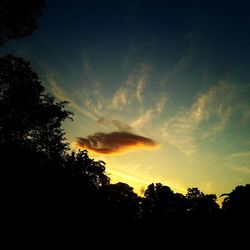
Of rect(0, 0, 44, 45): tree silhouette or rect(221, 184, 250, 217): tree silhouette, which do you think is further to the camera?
rect(221, 184, 250, 217): tree silhouette

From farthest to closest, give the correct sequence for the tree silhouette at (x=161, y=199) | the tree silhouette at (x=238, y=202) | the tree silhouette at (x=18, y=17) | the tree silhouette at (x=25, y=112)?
1. the tree silhouette at (x=161, y=199)
2. the tree silhouette at (x=238, y=202)
3. the tree silhouette at (x=25, y=112)
4. the tree silhouette at (x=18, y=17)

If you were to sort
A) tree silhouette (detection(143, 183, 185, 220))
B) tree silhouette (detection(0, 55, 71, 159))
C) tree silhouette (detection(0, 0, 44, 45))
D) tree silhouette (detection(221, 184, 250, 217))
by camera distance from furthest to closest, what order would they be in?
tree silhouette (detection(143, 183, 185, 220))
tree silhouette (detection(221, 184, 250, 217))
tree silhouette (detection(0, 55, 71, 159))
tree silhouette (detection(0, 0, 44, 45))

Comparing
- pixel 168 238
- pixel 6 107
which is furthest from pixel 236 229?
pixel 6 107

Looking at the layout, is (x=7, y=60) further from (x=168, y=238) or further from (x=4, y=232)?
(x=168, y=238)

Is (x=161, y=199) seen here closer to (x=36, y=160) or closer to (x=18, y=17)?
(x=36, y=160)

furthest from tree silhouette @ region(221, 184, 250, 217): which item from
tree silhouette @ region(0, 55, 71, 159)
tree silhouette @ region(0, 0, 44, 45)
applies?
tree silhouette @ region(0, 0, 44, 45)

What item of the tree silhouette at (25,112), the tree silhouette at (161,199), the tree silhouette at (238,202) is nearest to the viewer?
the tree silhouette at (25,112)

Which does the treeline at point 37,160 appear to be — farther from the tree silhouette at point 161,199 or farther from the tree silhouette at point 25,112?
the tree silhouette at point 161,199

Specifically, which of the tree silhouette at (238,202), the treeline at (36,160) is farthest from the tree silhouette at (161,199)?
the treeline at (36,160)

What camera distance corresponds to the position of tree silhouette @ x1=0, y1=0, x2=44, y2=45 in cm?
1555

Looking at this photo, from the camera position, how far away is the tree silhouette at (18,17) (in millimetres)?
15547

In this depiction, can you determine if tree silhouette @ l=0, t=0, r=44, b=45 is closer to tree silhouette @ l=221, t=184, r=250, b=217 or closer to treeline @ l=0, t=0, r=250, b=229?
treeline @ l=0, t=0, r=250, b=229

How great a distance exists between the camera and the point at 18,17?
637 inches

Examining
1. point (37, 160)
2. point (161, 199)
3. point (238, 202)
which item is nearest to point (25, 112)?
point (37, 160)
